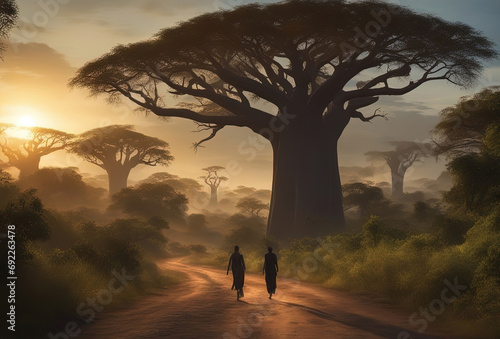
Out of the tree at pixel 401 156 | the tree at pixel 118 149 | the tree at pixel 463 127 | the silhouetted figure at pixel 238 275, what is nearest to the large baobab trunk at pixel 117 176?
the tree at pixel 118 149

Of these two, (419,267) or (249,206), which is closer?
(419,267)

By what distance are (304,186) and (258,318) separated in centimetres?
1901

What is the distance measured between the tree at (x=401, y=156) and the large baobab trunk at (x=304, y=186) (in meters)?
46.3

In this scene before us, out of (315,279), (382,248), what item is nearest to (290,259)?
(315,279)

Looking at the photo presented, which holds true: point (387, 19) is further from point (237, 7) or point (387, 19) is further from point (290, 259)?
point (290, 259)

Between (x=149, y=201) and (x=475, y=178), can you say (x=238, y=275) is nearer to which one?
(x=475, y=178)

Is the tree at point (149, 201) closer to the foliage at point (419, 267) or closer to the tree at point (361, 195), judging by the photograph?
the tree at point (361, 195)

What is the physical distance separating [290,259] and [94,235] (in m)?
8.95

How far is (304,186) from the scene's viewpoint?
2962 cm

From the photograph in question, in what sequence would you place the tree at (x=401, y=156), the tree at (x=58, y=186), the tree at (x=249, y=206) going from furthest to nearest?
the tree at (x=401, y=156), the tree at (x=249, y=206), the tree at (x=58, y=186)

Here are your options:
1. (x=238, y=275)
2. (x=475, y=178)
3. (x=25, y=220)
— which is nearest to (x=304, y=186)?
(x=238, y=275)

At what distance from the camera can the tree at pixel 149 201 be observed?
155 ft

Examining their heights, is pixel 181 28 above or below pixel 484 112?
above

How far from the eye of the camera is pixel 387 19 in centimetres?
2523
